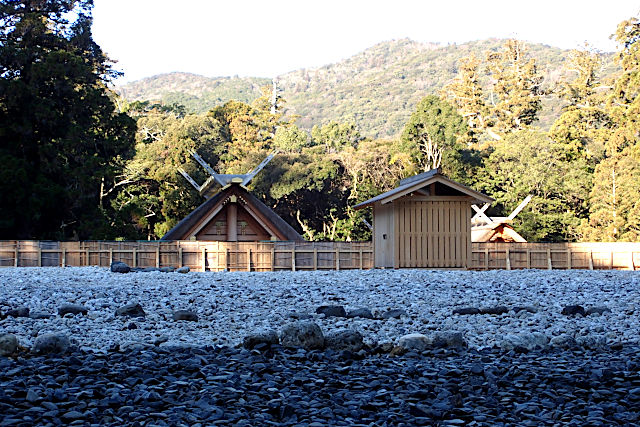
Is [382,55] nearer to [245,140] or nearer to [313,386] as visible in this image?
[245,140]

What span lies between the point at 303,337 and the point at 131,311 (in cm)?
325

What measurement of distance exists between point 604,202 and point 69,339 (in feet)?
115

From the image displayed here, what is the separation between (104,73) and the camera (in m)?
41.4

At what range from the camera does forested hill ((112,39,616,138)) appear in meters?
132

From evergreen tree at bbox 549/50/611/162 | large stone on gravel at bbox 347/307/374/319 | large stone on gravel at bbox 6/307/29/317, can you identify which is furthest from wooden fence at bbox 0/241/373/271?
evergreen tree at bbox 549/50/611/162

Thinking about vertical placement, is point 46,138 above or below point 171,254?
above

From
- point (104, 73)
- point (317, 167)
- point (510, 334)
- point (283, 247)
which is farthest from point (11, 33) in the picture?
point (510, 334)

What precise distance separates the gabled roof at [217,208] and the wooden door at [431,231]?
8.67 metres

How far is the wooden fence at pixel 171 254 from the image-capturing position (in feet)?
80.2

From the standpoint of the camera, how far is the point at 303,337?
26.1 ft

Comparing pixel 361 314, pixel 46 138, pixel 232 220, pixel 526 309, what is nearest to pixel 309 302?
pixel 361 314

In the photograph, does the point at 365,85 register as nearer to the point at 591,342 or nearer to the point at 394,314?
the point at 394,314

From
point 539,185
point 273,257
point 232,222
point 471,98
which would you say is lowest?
point 273,257

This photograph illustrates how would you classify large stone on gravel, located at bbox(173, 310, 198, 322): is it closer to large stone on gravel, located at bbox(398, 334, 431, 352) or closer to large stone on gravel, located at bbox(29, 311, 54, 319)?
large stone on gravel, located at bbox(29, 311, 54, 319)
